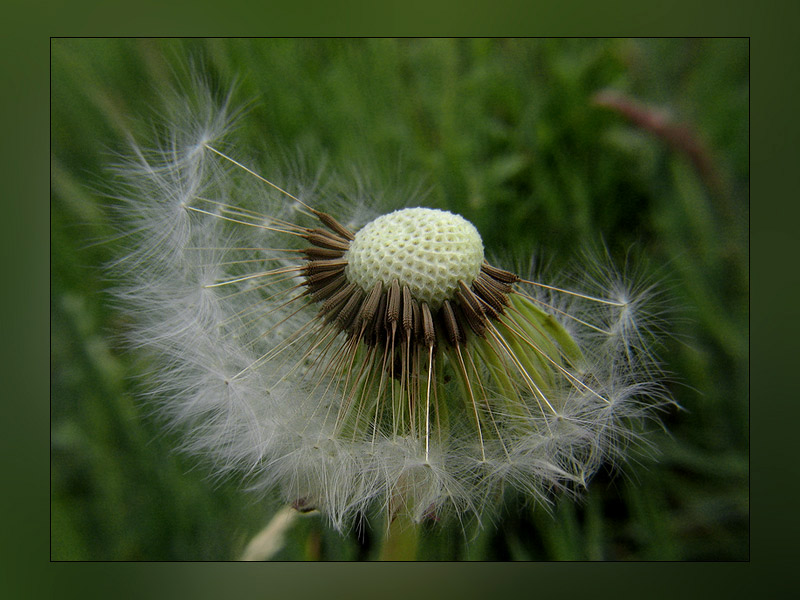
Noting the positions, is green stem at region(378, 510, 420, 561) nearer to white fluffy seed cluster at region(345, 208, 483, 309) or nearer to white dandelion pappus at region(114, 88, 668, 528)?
white dandelion pappus at region(114, 88, 668, 528)

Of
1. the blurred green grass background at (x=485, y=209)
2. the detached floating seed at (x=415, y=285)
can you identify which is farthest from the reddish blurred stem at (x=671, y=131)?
the detached floating seed at (x=415, y=285)

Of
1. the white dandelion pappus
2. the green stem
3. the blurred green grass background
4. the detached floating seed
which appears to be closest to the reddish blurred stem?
the blurred green grass background

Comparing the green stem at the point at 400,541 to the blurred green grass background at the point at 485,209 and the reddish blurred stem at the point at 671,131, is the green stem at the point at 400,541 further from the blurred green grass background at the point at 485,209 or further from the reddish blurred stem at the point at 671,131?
the reddish blurred stem at the point at 671,131

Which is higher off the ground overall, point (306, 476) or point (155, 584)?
point (306, 476)
